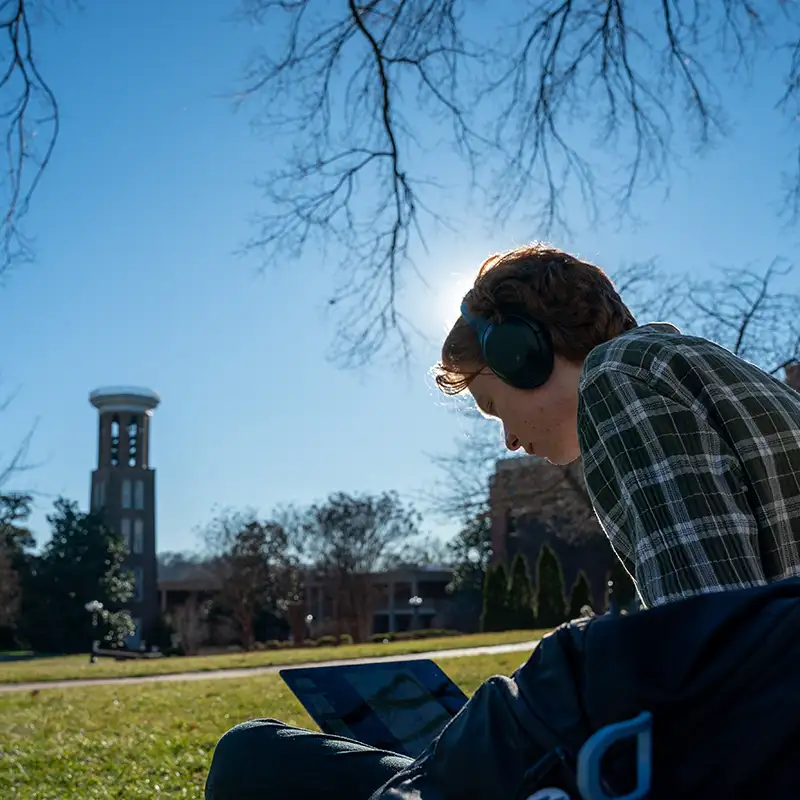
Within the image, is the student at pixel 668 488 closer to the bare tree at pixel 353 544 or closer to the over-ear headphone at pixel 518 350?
the over-ear headphone at pixel 518 350

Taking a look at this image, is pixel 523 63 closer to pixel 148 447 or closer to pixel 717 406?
pixel 717 406

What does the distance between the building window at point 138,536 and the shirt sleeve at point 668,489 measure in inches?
2343

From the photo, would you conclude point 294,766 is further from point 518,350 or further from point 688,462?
point 518,350

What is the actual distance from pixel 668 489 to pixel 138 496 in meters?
60.9

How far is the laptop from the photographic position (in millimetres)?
1924

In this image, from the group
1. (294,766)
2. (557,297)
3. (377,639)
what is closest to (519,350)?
(557,297)

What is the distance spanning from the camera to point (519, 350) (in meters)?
1.89

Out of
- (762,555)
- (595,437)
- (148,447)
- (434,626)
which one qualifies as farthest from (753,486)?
(148,447)

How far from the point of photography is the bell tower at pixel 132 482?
56031 mm

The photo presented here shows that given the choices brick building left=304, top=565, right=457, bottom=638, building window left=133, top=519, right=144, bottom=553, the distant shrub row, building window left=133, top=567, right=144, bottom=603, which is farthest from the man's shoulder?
building window left=133, top=519, right=144, bottom=553

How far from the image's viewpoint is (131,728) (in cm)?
542

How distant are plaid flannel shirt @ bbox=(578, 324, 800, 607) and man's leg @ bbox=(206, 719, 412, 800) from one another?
54 centimetres

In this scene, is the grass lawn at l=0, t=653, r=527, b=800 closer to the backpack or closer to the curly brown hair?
the curly brown hair

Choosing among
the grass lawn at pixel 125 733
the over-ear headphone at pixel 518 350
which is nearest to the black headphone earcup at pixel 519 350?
the over-ear headphone at pixel 518 350
